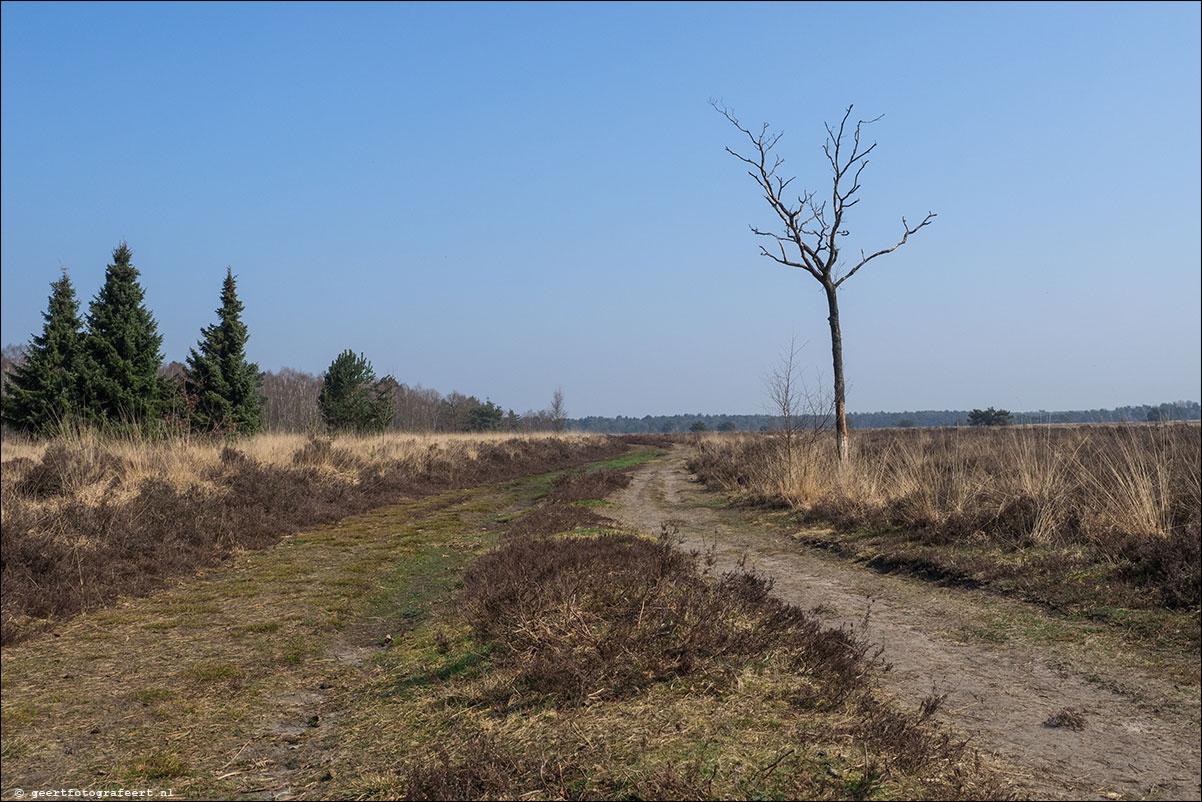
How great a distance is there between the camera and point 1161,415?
1282cm

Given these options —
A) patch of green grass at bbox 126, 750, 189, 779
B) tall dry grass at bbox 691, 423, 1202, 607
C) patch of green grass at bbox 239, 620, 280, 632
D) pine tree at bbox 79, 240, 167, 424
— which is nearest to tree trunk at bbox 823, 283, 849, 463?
tall dry grass at bbox 691, 423, 1202, 607

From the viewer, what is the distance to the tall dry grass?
288 inches

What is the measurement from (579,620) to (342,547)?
328 inches

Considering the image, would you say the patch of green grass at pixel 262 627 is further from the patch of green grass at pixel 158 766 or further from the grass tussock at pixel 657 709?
the patch of green grass at pixel 158 766

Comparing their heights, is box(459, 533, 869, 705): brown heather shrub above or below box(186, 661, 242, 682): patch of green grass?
above

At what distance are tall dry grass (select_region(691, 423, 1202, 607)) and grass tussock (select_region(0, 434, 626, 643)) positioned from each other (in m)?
10.2

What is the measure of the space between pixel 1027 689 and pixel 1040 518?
498cm

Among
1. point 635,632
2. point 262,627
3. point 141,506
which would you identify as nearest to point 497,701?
point 635,632

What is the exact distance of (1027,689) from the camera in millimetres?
4852

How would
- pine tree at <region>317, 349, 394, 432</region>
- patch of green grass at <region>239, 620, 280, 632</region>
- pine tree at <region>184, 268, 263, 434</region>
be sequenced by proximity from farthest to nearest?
pine tree at <region>317, 349, 394, 432</region> → pine tree at <region>184, 268, 263, 434</region> → patch of green grass at <region>239, 620, 280, 632</region>

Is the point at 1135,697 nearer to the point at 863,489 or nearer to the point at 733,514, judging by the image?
the point at 863,489

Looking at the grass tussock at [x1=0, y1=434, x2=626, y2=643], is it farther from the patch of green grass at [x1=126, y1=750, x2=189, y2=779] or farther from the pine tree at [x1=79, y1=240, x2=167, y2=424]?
the pine tree at [x1=79, y1=240, x2=167, y2=424]

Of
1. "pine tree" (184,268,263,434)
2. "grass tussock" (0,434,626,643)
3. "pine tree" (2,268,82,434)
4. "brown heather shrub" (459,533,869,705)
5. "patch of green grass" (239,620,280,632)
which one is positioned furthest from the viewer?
"pine tree" (184,268,263,434)

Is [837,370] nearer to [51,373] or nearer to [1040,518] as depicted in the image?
Answer: [1040,518]
